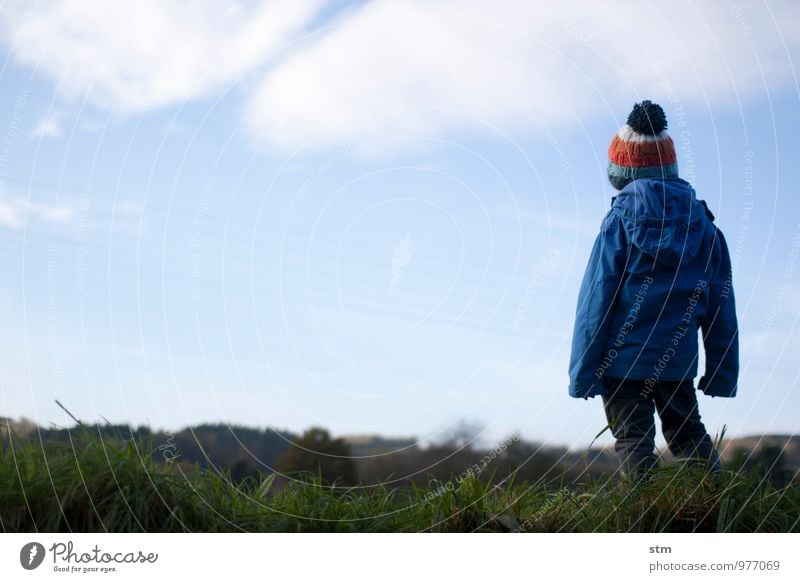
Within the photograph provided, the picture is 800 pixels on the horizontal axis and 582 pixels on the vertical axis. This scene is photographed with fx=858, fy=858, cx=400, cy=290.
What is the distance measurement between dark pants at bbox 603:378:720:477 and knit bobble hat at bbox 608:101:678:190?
3.34 ft

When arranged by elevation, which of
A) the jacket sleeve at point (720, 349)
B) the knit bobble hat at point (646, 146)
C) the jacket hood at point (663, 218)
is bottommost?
the jacket sleeve at point (720, 349)

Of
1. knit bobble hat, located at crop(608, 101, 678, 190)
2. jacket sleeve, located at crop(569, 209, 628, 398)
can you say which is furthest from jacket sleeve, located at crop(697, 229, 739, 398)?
knit bobble hat, located at crop(608, 101, 678, 190)

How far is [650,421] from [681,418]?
0.18 meters

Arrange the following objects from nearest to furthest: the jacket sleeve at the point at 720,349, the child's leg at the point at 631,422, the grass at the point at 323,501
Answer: the grass at the point at 323,501 → the child's leg at the point at 631,422 → the jacket sleeve at the point at 720,349

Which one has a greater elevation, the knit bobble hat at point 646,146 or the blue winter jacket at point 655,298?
the knit bobble hat at point 646,146

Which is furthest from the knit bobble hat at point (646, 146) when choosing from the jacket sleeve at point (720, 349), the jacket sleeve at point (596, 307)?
the jacket sleeve at point (720, 349)

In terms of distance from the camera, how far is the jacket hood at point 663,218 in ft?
12.8

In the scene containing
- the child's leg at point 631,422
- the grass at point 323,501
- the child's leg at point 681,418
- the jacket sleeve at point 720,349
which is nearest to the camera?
the grass at point 323,501

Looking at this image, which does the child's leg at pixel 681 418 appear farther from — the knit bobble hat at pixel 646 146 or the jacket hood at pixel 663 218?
the knit bobble hat at pixel 646 146

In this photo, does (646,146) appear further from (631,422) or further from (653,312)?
(631,422)

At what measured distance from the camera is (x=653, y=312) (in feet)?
12.7
